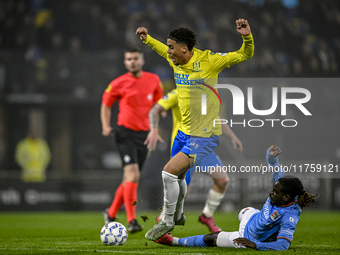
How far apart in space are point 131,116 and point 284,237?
11.2 feet

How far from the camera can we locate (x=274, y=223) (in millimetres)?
4227

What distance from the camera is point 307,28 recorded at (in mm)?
13227

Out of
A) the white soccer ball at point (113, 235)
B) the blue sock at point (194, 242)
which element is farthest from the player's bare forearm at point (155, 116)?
the blue sock at point (194, 242)

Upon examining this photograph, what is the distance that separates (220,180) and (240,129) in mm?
823

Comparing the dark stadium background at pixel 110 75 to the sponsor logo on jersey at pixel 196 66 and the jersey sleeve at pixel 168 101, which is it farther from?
the sponsor logo on jersey at pixel 196 66

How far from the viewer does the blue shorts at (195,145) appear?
4.71m

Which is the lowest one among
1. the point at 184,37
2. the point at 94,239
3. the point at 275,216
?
the point at 94,239

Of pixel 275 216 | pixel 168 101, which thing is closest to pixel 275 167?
pixel 275 216

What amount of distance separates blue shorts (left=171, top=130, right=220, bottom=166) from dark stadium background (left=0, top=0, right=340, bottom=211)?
4.93 m

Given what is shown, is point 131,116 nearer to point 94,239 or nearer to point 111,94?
point 111,94

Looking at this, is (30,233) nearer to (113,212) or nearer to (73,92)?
(113,212)

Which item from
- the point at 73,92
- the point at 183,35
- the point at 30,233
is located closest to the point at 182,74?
the point at 183,35

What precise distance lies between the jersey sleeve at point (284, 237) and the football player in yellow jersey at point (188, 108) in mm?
950

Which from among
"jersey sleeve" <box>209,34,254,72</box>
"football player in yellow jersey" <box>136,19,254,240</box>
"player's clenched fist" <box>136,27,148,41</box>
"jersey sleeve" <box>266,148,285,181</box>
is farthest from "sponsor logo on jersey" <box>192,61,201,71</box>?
"jersey sleeve" <box>266,148,285,181</box>
